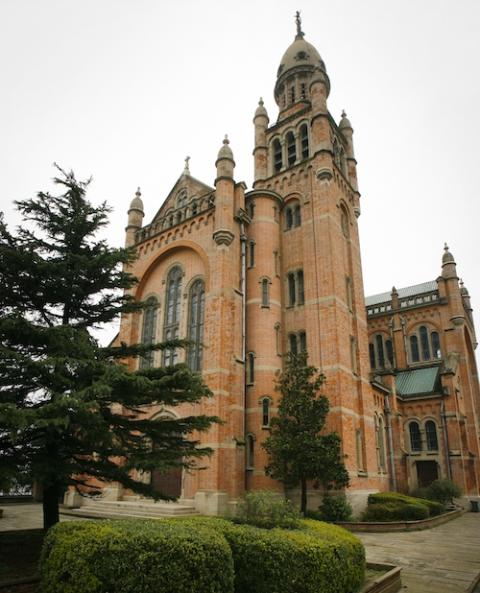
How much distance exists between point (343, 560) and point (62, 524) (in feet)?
15.7

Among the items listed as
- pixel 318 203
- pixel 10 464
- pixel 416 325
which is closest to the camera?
pixel 10 464

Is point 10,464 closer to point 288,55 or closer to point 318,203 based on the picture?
point 318,203

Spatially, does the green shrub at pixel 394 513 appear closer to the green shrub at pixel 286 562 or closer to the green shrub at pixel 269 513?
the green shrub at pixel 269 513

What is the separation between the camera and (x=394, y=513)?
19125 mm

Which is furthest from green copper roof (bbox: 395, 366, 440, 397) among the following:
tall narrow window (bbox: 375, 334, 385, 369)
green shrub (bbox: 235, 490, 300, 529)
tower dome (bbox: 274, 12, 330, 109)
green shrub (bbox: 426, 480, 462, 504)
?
green shrub (bbox: 235, 490, 300, 529)

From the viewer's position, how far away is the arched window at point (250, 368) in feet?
72.0

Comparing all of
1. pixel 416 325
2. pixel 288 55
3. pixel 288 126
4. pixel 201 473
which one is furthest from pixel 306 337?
pixel 288 55

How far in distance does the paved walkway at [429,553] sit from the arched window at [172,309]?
9.02m

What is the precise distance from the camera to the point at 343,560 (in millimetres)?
7383

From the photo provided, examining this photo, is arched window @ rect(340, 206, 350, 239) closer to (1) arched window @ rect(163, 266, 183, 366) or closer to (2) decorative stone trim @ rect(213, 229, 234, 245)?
(2) decorative stone trim @ rect(213, 229, 234, 245)

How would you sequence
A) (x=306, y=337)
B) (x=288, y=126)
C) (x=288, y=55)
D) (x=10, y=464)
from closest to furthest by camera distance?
(x=10, y=464)
(x=306, y=337)
(x=288, y=126)
(x=288, y=55)

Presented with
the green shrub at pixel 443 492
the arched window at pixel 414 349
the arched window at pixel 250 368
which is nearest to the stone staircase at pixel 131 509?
the arched window at pixel 250 368

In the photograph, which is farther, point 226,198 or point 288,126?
point 288,126

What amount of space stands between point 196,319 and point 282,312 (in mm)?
4752
